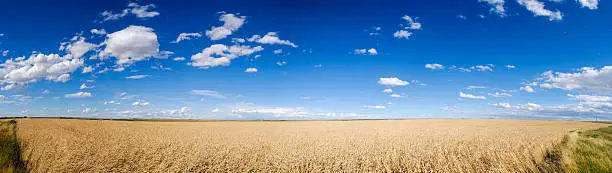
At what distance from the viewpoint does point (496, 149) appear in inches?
976

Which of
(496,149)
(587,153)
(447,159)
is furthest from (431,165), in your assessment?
(587,153)

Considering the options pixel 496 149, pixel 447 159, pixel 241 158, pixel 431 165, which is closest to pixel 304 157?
pixel 241 158

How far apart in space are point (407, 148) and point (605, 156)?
10.6m

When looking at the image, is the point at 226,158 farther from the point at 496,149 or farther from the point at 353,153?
the point at 496,149

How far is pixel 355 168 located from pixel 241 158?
21.8ft

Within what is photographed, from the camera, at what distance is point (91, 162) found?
1891cm

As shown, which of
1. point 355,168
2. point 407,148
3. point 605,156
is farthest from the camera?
point 407,148

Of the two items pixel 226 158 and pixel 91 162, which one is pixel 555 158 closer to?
pixel 226 158

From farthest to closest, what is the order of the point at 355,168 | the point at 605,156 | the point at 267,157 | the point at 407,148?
the point at 407,148 < the point at 267,157 < the point at 605,156 < the point at 355,168

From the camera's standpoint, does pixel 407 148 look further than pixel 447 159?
Yes

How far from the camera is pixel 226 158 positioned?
20.4m

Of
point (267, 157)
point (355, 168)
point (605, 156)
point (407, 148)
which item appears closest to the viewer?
point (355, 168)

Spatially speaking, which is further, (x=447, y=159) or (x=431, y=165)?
(x=447, y=159)

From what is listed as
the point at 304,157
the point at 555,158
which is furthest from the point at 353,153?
the point at 555,158
